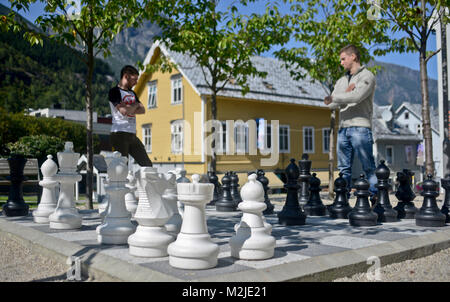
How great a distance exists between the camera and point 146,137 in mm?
23438

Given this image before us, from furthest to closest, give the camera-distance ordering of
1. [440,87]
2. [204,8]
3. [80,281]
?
[440,87], [204,8], [80,281]

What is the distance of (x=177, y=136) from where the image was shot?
68.6ft

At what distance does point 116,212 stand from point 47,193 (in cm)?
207

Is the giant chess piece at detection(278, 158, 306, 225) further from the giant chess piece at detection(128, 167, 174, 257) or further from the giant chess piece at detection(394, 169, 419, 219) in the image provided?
the giant chess piece at detection(128, 167, 174, 257)

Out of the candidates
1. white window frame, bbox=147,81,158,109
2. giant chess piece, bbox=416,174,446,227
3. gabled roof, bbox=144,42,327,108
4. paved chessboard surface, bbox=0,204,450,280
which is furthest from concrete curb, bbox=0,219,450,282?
white window frame, bbox=147,81,158,109

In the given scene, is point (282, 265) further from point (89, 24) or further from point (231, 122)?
point (231, 122)

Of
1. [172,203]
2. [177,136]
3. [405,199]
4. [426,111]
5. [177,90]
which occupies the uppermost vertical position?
[177,90]

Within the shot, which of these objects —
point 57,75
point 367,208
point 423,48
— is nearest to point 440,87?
point 423,48

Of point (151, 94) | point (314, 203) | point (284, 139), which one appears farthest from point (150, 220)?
point (151, 94)

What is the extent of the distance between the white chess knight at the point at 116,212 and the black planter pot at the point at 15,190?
2746 millimetres

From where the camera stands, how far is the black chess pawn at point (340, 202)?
567 centimetres

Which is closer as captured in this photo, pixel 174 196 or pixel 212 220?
pixel 174 196
